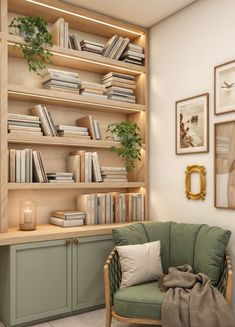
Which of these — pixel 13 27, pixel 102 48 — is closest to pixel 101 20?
pixel 102 48

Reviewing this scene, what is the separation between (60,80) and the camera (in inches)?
127

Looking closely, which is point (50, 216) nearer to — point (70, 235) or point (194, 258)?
point (70, 235)

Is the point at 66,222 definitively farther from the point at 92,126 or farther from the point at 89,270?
the point at 92,126

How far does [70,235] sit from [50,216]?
520 mm

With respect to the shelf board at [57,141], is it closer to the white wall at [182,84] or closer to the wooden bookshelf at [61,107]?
the wooden bookshelf at [61,107]

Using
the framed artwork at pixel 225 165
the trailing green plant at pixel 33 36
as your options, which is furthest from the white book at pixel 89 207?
the trailing green plant at pixel 33 36

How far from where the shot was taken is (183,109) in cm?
336

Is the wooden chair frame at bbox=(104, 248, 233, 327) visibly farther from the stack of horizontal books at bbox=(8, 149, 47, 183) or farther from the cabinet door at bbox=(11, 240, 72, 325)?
the stack of horizontal books at bbox=(8, 149, 47, 183)

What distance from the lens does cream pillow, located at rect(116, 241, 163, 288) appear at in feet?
8.77

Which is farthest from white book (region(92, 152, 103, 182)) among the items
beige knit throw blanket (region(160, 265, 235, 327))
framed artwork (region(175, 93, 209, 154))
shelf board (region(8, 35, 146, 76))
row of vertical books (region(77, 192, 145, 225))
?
beige knit throw blanket (region(160, 265, 235, 327))

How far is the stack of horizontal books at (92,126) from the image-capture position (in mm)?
3436

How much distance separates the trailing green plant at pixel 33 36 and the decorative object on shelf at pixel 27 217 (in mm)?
1235

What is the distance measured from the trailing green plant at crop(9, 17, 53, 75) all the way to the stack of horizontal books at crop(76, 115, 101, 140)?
2.26 ft

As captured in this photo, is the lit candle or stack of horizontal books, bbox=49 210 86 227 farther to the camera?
stack of horizontal books, bbox=49 210 86 227
